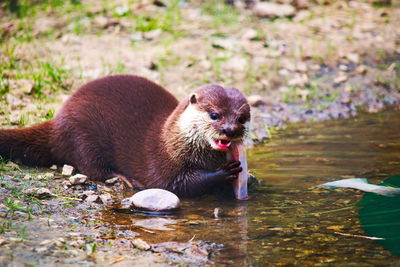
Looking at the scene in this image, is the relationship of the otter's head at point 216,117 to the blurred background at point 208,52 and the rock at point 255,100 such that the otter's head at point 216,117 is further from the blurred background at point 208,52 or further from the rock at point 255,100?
the rock at point 255,100

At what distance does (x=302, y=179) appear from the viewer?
156 inches

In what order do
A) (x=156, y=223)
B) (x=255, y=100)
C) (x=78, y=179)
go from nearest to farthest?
(x=156, y=223)
(x=78, y=179)
(x=255, y=100)

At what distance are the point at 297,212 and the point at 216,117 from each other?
756 millimetres

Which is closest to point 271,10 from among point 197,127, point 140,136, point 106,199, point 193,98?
point 140,136

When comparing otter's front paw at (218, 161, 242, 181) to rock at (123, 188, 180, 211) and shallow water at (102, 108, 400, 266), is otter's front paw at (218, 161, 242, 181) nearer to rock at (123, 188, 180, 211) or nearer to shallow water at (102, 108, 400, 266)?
shallow water at (102, 108, 400, 266)

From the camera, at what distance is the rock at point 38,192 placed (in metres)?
3.18

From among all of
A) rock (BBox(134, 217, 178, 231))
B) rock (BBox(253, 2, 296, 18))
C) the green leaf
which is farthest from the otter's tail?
rock (BBox(253, 2, 296, 18))

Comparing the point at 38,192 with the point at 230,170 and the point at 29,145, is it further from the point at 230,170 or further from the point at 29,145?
the point at 230,170

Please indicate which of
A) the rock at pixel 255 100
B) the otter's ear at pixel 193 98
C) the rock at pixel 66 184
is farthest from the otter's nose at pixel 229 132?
the rock at pixel 255 100

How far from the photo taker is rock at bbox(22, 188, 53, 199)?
318cm

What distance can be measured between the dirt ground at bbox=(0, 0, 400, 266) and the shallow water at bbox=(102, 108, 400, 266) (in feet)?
1.79

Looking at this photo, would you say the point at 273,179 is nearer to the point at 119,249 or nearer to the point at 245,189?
the point at 245,189

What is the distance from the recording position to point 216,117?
3.51m

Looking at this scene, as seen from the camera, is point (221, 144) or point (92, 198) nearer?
point (92, 198)
